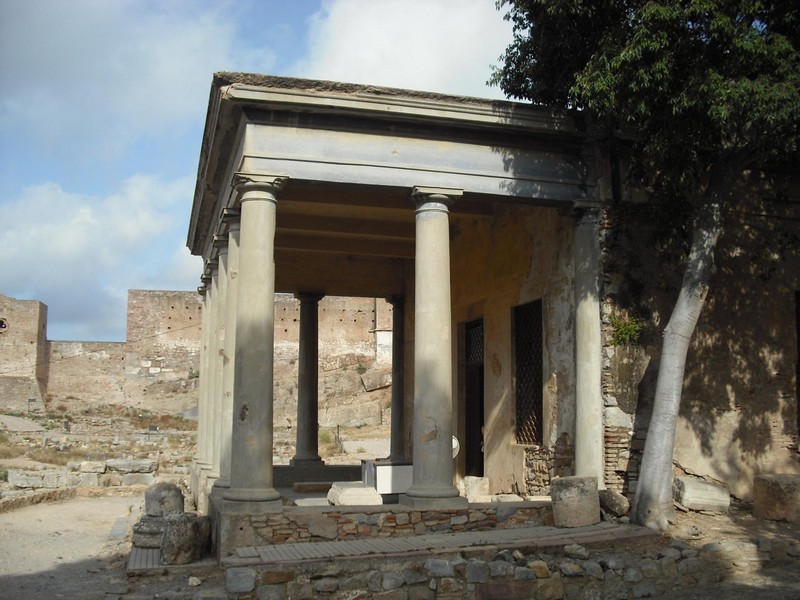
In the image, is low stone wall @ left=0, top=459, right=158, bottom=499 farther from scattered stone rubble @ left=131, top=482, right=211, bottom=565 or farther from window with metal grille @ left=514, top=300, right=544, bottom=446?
window with metal grille @ left=514, top=300, right=544, bottom=446

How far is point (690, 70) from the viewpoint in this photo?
8812 mm

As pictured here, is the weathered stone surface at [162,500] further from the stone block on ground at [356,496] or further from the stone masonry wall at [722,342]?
the stone masonry wall at [722,342]

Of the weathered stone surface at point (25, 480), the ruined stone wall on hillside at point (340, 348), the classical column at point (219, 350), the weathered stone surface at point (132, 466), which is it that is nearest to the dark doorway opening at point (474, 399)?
the classical column at point (219, 350)

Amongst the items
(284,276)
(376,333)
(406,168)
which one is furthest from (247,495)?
(376,333)

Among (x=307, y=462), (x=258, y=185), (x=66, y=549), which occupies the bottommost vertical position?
(x=66, y=549)

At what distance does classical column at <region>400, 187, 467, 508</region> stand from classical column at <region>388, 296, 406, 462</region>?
7.18 meters

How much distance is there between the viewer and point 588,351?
10352 millimetres

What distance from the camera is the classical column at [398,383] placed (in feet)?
55.8

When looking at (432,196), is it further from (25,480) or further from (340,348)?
(340,348)

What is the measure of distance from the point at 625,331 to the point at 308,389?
7.91m

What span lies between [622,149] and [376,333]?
32.1 metres

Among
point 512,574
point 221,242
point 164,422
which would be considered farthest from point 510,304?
point 164,422

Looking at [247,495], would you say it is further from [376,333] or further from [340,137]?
[376,333]

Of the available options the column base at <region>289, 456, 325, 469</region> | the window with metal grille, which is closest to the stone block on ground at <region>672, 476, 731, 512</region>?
the window with metal grille
